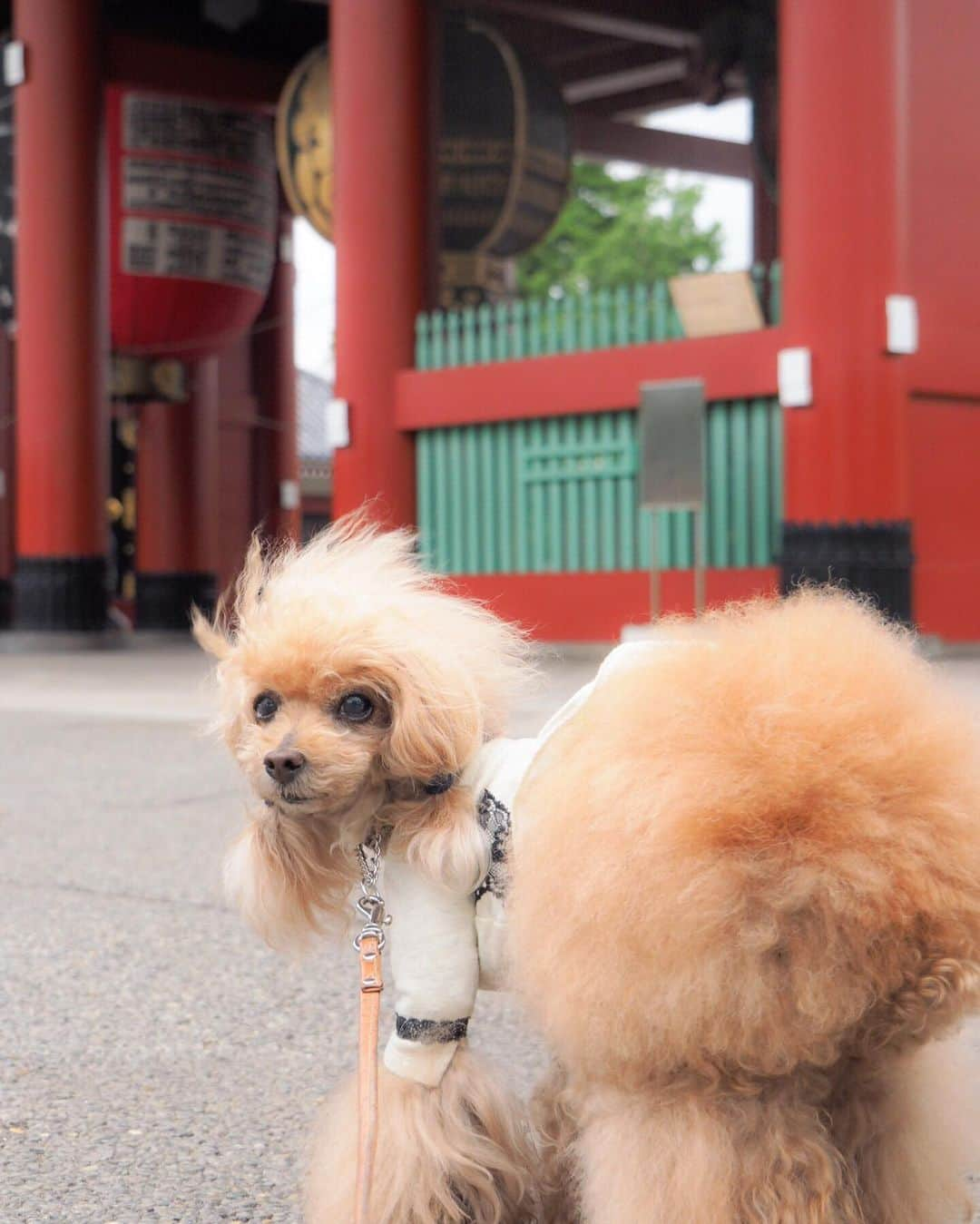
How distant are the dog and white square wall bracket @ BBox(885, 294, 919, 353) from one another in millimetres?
8406

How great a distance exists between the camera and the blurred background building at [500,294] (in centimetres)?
1001

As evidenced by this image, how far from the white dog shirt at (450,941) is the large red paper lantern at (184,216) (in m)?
14.2

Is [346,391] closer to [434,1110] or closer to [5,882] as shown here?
[5,882]

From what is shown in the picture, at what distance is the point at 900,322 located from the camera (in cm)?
993

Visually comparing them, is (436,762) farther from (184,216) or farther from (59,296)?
(184,216)

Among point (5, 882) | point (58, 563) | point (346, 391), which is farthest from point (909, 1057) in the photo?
point (58, 563)

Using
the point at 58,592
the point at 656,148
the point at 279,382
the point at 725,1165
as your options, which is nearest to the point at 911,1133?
the point at 725,1165

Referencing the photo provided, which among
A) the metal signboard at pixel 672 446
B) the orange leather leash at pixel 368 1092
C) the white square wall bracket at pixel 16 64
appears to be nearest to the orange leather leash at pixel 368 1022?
the orange leather leash at pixel 368 1092

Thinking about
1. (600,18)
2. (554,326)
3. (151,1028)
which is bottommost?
(151,1028)

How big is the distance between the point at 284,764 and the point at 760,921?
588 millimetres

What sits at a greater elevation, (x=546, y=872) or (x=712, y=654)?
(x=712, y=654)

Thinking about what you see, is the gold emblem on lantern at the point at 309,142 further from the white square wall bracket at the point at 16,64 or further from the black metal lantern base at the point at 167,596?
the black metal lantern base at the point at 167,596

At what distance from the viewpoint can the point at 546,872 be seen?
1646 millimetres

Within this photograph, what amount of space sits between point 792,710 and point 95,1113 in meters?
1.56
